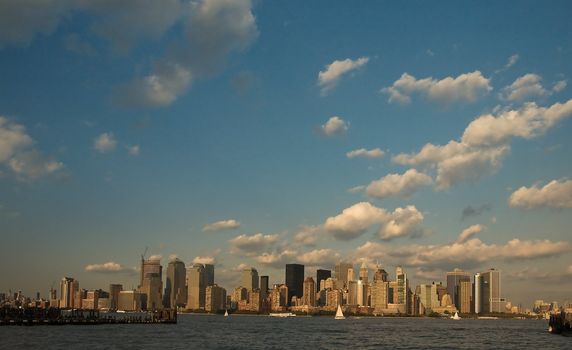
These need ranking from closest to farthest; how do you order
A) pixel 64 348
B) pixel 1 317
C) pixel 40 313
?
pixel 64 348, pixel 1 317, pixel 40 313

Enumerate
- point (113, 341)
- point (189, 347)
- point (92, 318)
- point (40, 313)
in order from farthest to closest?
point (92, 318), point (40, 313), point (113, 341), point (189, 347)

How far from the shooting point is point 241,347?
117 m

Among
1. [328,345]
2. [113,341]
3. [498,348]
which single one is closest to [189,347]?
[113,341]

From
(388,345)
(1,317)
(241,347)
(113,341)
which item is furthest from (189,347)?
(1,317)

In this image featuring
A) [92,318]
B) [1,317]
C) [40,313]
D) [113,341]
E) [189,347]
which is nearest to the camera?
[189,347]

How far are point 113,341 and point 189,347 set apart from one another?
17.4m

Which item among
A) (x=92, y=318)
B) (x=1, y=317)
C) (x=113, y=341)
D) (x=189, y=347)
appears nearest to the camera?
(x=189, y=347)

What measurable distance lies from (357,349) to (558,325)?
97964 mm

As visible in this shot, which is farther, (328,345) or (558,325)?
(558,325)

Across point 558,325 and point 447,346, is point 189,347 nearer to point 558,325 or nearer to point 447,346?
point 447,346

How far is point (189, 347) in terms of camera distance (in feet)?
372

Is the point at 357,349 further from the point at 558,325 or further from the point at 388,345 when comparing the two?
the point at 558,325

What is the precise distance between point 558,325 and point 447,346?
78.1m

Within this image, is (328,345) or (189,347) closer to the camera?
(189,347)
